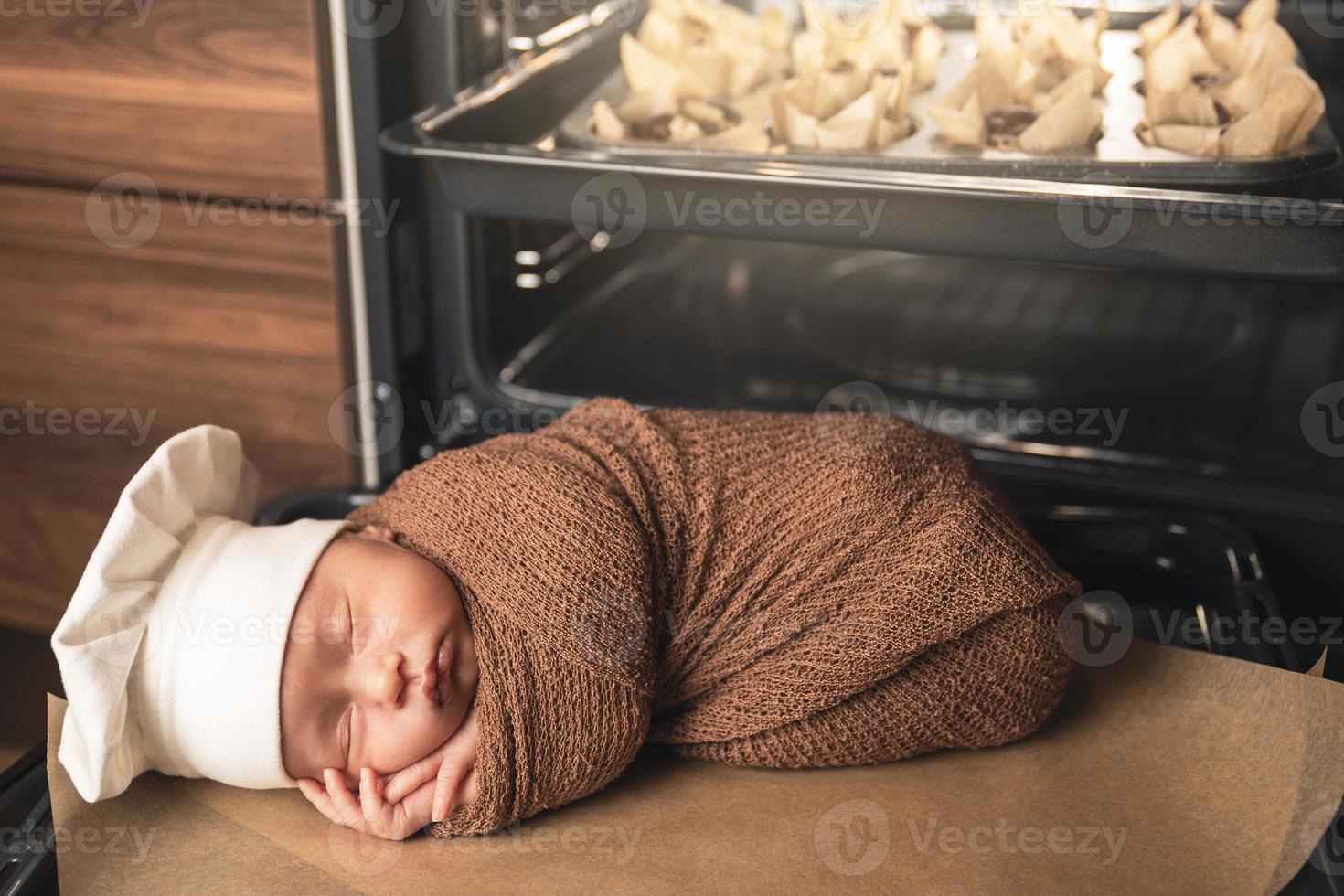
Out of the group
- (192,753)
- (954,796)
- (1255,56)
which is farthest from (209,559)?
(1255,56)

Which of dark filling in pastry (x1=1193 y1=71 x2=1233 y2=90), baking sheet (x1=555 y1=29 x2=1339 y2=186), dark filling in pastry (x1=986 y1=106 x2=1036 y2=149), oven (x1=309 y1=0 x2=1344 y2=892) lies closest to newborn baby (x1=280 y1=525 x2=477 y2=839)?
oven (x1=309 y1=0 x2=1344 y2=892)

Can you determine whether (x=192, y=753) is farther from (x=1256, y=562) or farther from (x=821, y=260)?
(x=821, y=260)

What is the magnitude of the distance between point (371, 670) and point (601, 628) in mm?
139

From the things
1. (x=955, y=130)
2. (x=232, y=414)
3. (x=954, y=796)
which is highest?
(x=955, y=130)

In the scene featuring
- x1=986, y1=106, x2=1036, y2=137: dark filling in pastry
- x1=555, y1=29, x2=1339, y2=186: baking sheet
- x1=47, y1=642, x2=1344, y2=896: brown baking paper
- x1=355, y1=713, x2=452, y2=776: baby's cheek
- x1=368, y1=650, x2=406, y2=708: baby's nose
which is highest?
x1=986, y1=106, x2=1036, y2=137: dark filling in pastry

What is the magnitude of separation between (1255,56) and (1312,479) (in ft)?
1.10

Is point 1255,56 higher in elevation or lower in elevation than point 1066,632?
higher

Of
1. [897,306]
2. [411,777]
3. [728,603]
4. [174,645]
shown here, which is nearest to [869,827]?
[728,603]

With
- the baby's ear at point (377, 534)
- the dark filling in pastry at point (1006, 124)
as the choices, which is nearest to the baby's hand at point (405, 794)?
the baby's ear at point (377, 534)

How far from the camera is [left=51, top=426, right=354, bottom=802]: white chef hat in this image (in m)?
0.68

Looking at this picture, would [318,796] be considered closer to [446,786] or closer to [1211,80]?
[446,786]

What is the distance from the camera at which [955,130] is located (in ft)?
2.96

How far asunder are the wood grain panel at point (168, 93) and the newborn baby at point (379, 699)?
16.1 inches

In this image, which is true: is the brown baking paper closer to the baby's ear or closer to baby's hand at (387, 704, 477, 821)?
baby's hand at (387, 704, 477, 821)
